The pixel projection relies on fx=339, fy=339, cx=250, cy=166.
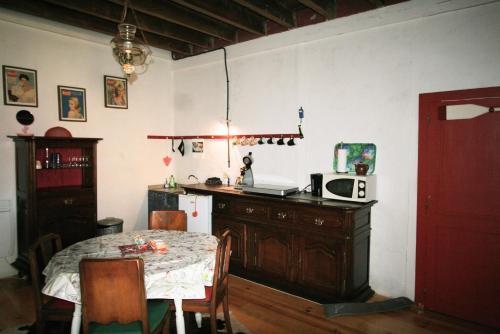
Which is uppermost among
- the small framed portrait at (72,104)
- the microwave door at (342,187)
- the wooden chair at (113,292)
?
the small framed portrait at (72,104)

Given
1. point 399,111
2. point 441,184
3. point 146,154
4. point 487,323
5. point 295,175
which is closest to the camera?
point 487,323

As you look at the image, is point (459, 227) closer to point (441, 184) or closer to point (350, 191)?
point (441, 184)

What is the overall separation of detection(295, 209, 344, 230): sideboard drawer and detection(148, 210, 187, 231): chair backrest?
3.99 feet

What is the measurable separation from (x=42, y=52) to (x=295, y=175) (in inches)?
144

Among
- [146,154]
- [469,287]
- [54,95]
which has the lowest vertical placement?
[469,287]

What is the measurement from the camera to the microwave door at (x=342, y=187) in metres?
3.56

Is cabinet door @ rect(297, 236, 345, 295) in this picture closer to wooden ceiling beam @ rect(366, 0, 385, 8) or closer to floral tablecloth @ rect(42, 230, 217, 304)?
floral tablecloth @ rect(42, 230, 217, 304)

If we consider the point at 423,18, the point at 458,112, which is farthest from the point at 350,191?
the point at 423,18

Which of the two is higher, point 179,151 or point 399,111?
point 399,111

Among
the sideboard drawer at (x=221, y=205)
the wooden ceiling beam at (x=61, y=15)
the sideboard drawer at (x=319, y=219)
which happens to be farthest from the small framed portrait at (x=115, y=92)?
the sideboard drawer at (x=319, y=219)

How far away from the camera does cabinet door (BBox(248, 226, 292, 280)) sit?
379 cm

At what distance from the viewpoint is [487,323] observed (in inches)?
122

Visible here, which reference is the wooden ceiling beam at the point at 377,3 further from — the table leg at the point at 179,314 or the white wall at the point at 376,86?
the table leg at the point at 179,314

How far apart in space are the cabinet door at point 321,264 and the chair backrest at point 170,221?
1259 mm
